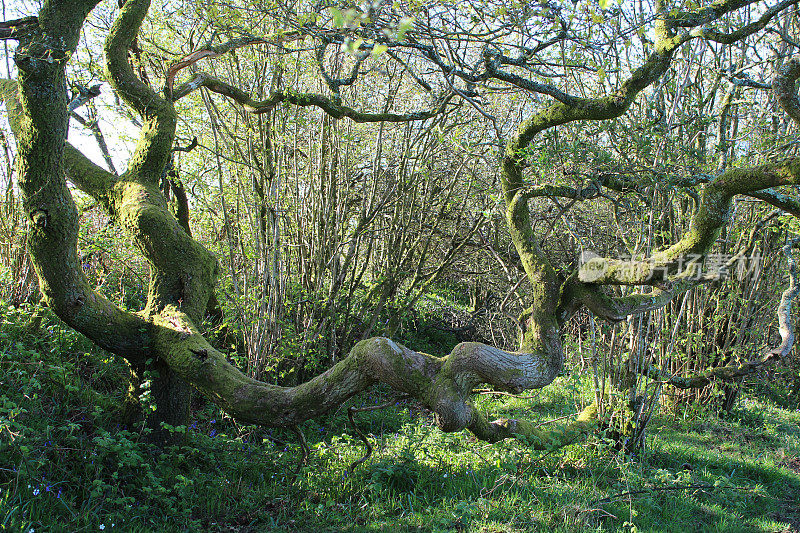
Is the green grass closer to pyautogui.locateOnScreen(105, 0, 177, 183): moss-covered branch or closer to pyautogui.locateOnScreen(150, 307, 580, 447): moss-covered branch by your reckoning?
pyautogui.locateOnScreen(150, 307, 580, 447): moss-covered branch

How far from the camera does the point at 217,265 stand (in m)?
4.10

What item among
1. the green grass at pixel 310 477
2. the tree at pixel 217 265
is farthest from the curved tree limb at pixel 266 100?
the green grass at pixel 310 477

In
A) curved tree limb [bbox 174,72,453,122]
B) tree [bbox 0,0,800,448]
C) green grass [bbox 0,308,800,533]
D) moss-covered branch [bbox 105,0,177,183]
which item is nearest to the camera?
tree [bbox 0,0,800,448]

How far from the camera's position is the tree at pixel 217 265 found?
288 centimetres

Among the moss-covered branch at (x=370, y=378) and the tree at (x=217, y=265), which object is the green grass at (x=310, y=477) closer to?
the tree at (x=217, y=265)

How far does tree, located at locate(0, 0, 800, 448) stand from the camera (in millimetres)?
2875

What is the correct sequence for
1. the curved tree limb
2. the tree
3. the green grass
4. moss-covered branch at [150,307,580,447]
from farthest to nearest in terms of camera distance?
the curved tree limb < the green grass < moss-covered branch at [150,307,580,447] < the tree

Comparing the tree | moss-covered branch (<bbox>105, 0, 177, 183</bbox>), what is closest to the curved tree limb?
the tree

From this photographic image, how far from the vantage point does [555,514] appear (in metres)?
3.48

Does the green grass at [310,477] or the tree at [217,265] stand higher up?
the tree at [217,265]

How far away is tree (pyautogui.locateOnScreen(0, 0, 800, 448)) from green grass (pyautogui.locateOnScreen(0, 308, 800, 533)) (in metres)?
0.43

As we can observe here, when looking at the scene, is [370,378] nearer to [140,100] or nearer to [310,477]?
[310,477]

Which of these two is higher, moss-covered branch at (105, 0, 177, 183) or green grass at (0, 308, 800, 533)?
moss-covered branch at (105, 0, 177, 183)

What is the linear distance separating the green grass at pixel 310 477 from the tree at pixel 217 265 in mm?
432
